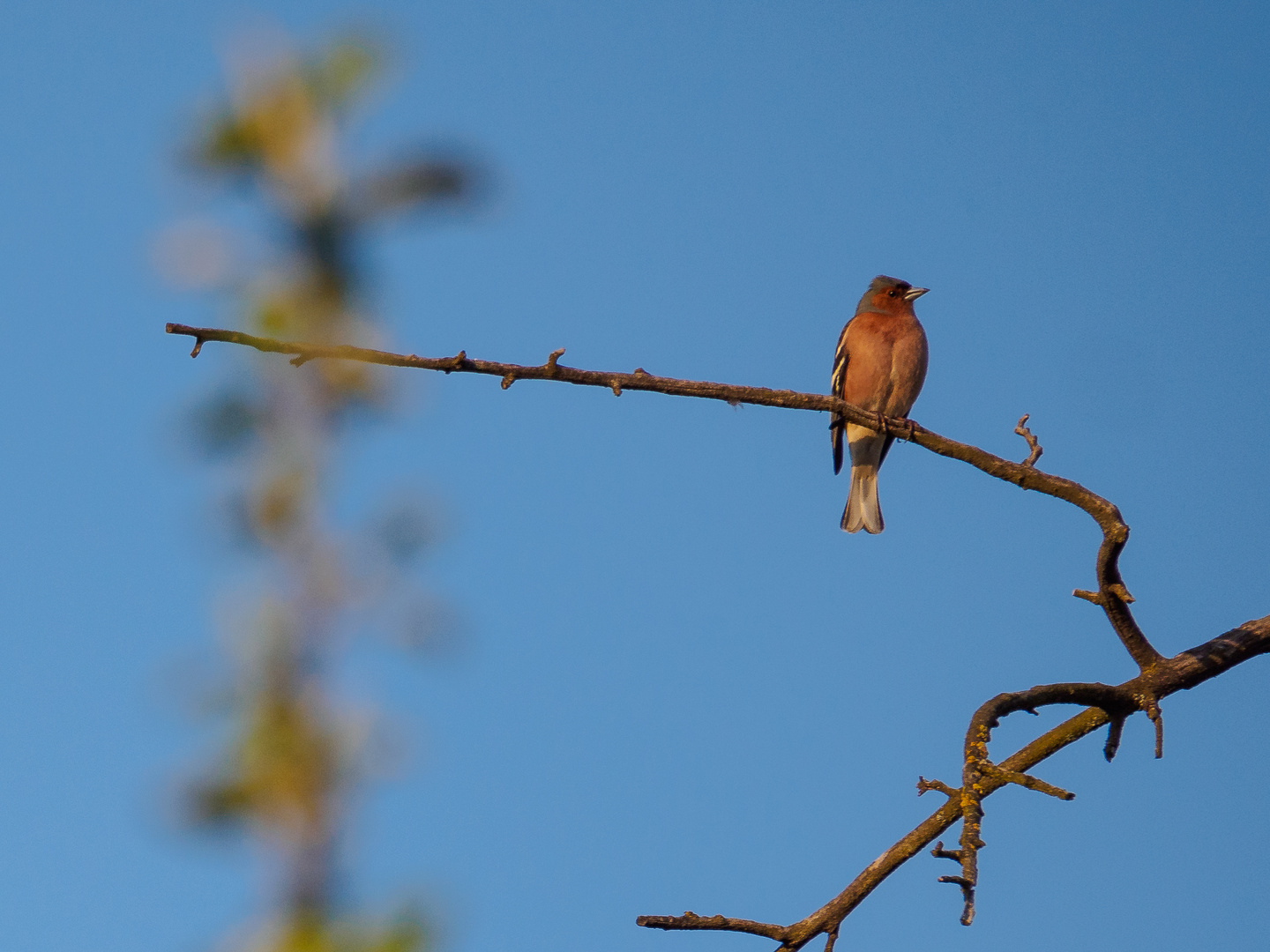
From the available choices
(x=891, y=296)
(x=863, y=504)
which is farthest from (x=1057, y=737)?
(x=891, y=296)

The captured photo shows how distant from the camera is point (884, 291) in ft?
44.1

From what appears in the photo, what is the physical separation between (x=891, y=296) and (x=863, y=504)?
2261mm

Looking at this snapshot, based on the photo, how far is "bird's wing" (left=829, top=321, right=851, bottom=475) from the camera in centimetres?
1270

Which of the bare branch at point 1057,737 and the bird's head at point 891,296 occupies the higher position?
the bird's head at point 891,296

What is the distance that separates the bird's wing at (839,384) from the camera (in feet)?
41.7

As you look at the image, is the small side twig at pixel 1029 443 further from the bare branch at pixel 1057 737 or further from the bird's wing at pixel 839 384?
the bird's wing at pixel 839 384

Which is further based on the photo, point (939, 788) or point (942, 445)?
point (942, 445)

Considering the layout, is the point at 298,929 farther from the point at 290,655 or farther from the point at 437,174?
the point at 437,174

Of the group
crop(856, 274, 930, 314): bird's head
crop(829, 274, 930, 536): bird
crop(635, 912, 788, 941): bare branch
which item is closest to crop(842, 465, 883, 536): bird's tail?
crop(829, 274, 930, 536): bird

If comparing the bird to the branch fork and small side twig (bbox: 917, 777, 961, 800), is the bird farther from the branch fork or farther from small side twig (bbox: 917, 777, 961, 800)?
small side twig (bbox: 917, 777, 961, 800)

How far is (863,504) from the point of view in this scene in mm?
12883

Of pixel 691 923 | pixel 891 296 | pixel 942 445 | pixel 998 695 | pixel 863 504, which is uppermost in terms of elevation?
pixel 891 296

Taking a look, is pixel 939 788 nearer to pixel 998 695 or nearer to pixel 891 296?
pixel 998 695

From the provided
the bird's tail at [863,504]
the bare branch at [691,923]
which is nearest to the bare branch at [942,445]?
the bare branch at [691,923]
